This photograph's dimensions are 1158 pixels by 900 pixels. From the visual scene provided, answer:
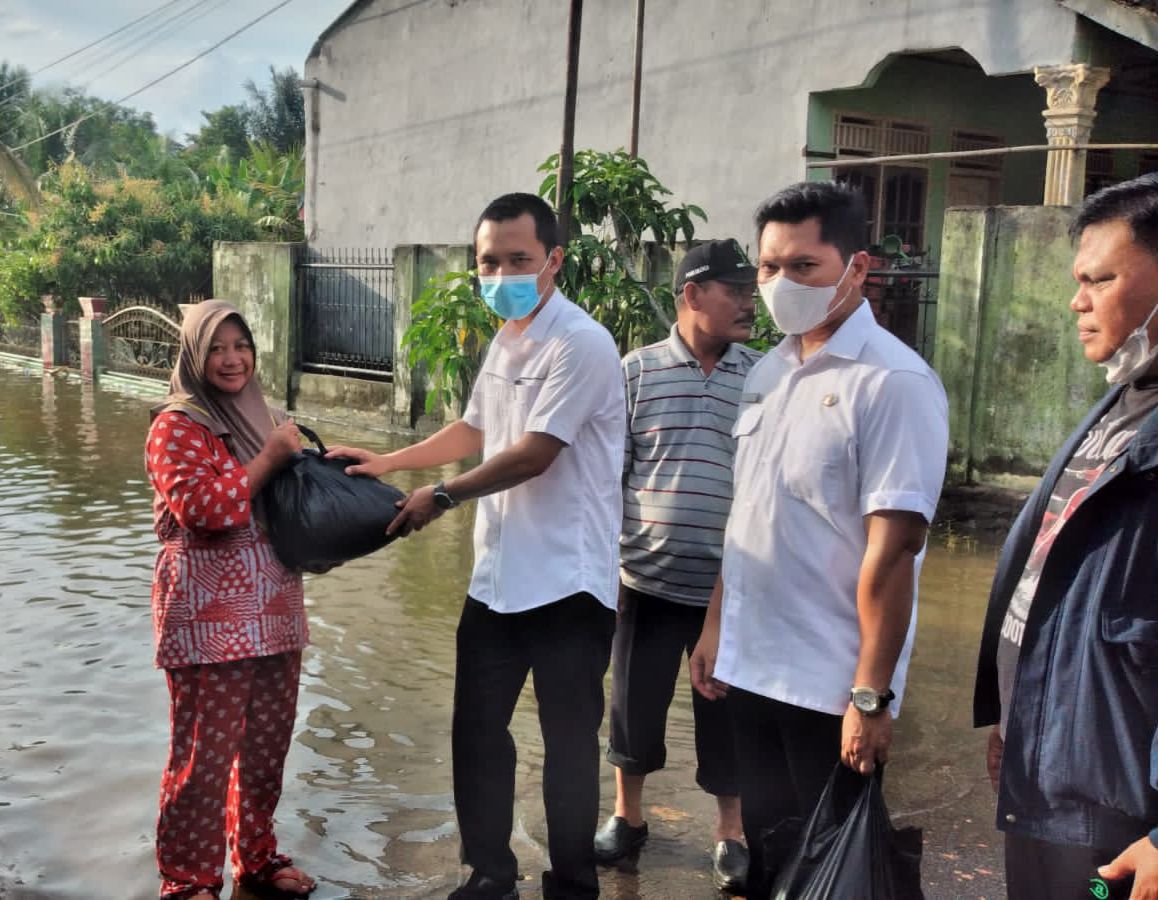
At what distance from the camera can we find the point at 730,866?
3.54 m

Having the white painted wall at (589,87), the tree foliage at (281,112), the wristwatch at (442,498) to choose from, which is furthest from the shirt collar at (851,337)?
the tree foliage at (281,112)

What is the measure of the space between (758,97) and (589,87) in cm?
253

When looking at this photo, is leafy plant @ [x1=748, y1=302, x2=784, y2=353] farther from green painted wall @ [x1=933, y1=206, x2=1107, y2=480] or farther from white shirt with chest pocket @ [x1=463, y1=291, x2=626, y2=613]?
white shirt with chest pocket @ [x1=463, y1=291, x2=626, y2=613]

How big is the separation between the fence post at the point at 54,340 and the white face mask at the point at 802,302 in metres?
20.0

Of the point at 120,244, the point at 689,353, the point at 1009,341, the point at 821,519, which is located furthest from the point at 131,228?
the point at 821,519

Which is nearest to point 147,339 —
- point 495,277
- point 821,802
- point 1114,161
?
point 1114,161

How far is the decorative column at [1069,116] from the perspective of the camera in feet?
32.6

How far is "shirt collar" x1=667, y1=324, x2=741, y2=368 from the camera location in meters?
3.75

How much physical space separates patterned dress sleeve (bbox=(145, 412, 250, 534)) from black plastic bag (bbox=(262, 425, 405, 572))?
0.11m

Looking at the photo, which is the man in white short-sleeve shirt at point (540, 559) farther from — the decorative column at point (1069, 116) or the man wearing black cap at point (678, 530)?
the decorative column at point (1069, 116)

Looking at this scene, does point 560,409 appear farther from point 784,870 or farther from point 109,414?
point 109,414

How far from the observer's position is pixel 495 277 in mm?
3211

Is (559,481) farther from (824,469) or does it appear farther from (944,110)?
(944,110)

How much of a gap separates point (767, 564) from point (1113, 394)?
31.2 inches
